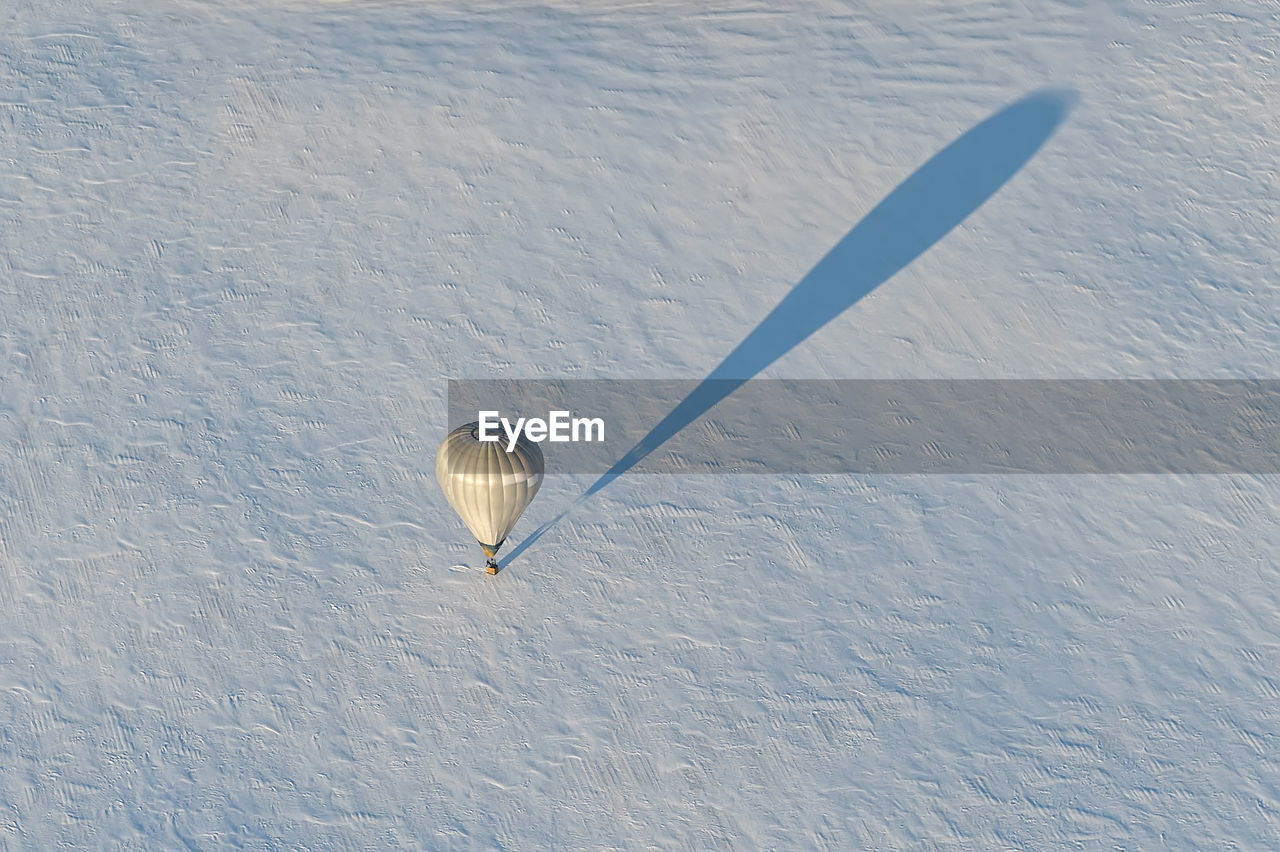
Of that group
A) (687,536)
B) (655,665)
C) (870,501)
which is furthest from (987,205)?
(655,665)

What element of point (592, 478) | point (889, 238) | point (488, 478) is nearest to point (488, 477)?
point (488, 478)

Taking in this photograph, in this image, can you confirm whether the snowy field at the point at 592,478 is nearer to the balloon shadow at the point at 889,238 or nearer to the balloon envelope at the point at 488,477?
the balloon shadow at the point at 889,238

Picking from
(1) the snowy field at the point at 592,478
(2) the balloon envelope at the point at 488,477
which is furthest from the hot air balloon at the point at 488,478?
(1) the snowy field at the point at 592,478

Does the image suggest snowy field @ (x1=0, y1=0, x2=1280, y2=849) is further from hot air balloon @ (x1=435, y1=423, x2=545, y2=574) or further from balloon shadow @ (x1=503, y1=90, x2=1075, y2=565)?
hot air balloon @ (x1=435, y1=423, x2=545, y2=574)

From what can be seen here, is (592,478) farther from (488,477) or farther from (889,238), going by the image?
(889,238)

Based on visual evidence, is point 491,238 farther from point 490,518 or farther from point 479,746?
point 479,746

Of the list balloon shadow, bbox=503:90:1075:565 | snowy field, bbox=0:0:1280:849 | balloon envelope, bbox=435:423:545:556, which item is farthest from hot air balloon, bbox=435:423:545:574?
balloon shadow, bbox=503:90:1075:565
